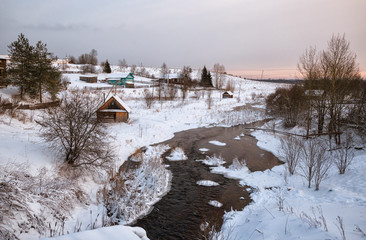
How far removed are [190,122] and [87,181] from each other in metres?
21.7

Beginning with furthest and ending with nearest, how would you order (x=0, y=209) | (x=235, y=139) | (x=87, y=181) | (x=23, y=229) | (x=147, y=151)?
(x=235, y=139) < (x=147, y=151) < (x=87, y=181) < (x=23, y=229) < (x=0, y=209)

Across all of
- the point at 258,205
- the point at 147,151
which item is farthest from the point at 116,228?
the point at 147,151

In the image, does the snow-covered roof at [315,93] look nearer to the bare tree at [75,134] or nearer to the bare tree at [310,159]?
the bare tree at [310,159]

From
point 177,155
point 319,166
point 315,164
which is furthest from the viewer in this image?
point 177,155

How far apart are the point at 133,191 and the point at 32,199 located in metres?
4.02

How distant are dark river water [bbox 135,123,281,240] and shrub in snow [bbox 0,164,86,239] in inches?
115

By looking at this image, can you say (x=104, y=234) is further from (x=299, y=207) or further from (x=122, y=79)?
(x=122, y=79)

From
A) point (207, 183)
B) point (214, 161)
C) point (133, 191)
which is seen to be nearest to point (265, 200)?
point (207, 183)

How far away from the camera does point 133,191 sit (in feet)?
31.8

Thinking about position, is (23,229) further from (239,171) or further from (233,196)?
(239,171)

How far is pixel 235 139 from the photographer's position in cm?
2208

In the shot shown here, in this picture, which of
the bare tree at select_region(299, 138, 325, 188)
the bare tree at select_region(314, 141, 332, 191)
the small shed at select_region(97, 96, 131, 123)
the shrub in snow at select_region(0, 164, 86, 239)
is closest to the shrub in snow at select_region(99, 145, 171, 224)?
the shrub in snow at select_region(0, 164, 86, 239)

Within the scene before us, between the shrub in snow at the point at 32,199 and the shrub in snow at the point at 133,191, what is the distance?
1.29 meters

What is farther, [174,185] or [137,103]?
[137,103]
